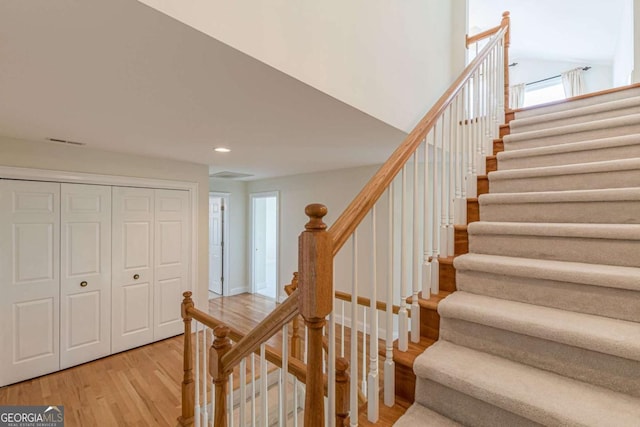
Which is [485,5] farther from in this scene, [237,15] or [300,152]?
[237,15]

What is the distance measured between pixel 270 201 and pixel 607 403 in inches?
252

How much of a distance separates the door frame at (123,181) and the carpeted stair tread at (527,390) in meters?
3.41

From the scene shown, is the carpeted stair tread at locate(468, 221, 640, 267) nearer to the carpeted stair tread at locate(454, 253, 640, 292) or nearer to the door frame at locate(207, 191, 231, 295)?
the carpeted stair tread at locate(454, 253, 640, 292)

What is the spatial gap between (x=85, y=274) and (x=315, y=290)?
3.35 meters

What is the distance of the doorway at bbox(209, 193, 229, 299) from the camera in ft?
18.4

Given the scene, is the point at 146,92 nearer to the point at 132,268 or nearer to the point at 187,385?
the point at 187,385

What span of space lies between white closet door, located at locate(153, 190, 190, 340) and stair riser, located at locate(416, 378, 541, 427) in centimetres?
338

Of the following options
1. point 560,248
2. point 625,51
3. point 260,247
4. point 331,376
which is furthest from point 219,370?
point 625,51

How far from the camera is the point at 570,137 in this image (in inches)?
76.8

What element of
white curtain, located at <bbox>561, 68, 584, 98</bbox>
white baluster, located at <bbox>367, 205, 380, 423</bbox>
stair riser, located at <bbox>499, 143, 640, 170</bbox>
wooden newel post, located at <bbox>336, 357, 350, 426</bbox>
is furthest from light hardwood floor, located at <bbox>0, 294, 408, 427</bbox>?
white curtain, located at <bbox>561, 68, 584, 98</bbox>

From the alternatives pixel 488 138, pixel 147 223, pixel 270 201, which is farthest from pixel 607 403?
pixel 270 201

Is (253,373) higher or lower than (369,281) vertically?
lower

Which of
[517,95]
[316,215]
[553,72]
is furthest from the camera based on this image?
[517,95]

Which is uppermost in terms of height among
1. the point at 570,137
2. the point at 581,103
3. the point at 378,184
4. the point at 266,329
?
the point at 581,103
